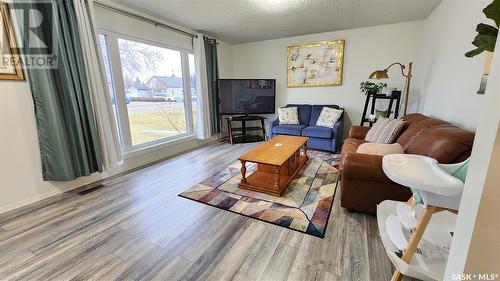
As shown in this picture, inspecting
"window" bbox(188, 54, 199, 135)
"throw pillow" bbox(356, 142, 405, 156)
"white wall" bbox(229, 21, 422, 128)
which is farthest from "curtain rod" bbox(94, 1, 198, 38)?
"throw pillow" bbox(356, 142, 405, 156)

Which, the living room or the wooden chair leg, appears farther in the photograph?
the living room

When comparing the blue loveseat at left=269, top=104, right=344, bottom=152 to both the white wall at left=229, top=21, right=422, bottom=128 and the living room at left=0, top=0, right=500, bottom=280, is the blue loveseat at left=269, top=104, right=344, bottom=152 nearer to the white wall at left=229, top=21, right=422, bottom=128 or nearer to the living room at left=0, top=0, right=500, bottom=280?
the living room at left=0, top=0, right=500, bottom=280

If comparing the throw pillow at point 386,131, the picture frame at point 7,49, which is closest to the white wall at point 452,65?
the throw pillow at point 386,131

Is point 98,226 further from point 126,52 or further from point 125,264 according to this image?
point 126,52

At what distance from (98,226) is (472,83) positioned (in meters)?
3.46

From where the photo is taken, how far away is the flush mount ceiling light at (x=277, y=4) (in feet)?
8.85

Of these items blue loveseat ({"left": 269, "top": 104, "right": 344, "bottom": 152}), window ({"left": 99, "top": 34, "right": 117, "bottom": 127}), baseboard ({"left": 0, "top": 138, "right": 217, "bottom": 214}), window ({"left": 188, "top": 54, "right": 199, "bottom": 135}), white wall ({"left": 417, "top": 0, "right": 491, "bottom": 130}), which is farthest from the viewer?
window ({"left": 188, "top": 54, "right": 199, "bottom": 135})

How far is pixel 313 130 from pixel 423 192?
2.84m

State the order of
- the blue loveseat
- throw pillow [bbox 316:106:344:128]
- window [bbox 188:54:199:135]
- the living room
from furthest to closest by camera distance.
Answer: window [bbox 188:54:199:135], throw pillow [bbox 316:106:344:128], the blue loveseat, the living room

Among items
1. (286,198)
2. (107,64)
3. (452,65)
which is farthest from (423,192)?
(107,64)

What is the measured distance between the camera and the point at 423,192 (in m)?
0.99

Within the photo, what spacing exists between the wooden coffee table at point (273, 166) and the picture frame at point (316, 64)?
1976mm

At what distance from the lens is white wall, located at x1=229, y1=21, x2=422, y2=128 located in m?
3.70

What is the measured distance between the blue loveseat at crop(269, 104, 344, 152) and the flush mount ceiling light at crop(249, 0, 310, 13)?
1.96 m
